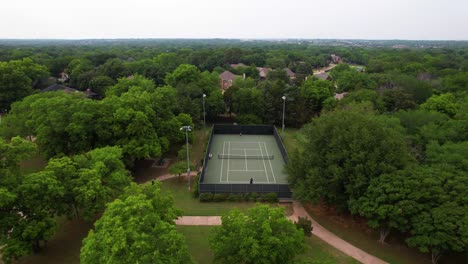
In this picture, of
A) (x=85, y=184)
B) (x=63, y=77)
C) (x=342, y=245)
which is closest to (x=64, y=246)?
(x=85, y=184)

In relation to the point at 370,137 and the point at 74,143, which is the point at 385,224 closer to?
the point at 370,137

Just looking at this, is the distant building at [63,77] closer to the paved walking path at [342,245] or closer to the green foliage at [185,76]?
the green foliage at [185,76]

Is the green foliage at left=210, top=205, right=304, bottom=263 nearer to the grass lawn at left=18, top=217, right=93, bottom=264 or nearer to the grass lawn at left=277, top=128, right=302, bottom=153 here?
the grass lawn at left=18, top=217, right=93, bottom=264

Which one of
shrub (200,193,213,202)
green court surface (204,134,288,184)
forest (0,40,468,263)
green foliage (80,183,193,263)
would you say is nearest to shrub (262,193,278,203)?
green court surface (204,134,288,184)

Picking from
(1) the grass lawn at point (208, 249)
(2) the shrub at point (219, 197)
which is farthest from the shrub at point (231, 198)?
(1) the grass lawn at point (208, 249)

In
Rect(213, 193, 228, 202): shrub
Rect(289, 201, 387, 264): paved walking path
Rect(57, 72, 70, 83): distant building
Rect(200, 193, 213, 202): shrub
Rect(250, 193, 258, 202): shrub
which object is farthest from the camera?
Rect(57, 72, 70, 83): distant building
